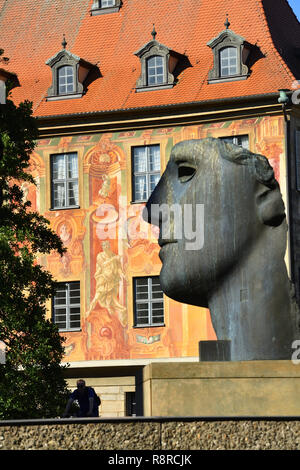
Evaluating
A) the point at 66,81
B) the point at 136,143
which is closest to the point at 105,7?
the point at 66,81

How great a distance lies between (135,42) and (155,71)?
1.80 metres

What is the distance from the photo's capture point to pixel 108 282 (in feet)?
117

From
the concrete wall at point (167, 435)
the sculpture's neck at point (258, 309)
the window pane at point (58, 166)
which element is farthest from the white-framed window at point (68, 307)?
the concrete wall at point (167, 435)

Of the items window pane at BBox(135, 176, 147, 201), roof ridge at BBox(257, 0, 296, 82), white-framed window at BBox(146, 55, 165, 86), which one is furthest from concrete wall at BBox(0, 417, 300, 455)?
white-framed window at BBox(146, 55, 165, 86)

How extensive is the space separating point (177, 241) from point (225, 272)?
531 mm

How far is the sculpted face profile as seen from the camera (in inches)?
432

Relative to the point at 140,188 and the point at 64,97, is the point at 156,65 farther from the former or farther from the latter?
the point at 140,188

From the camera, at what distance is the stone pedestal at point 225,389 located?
10.2 metres

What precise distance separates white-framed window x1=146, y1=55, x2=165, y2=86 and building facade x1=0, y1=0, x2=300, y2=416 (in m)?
0.03

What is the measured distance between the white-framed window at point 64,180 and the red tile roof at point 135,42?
4.28 feet

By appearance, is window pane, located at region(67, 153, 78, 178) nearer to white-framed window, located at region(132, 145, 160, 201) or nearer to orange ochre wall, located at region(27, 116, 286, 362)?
orange ochre wall, located at region(27, 116, 286, 362)

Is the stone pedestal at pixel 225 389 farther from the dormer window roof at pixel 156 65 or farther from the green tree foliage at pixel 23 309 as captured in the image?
the dormer window roof at pixel 156 65
